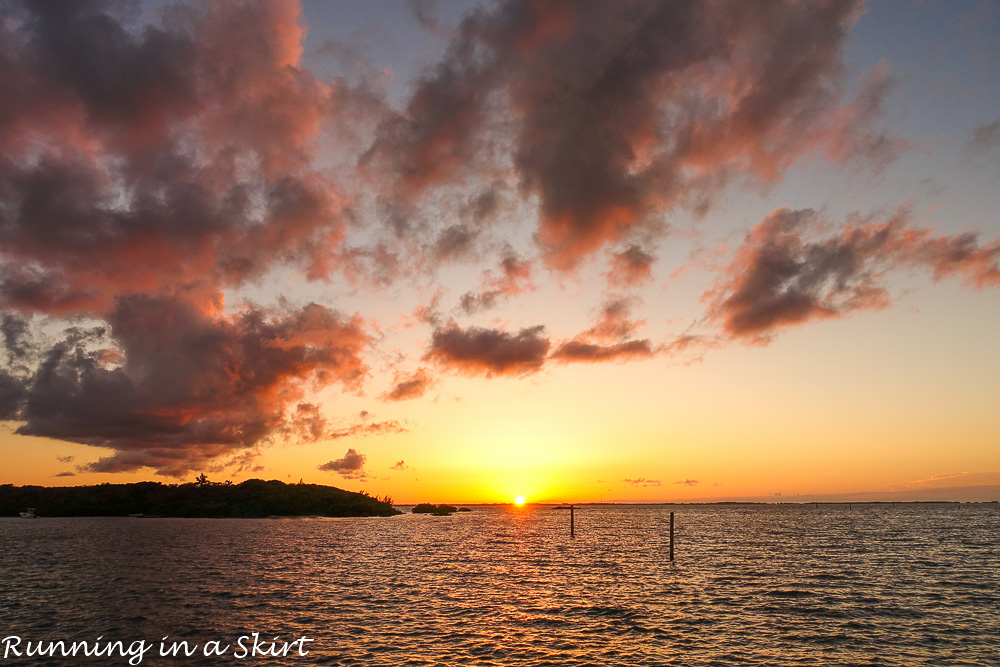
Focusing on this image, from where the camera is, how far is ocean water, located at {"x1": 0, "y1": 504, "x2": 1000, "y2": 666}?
28.8 metres

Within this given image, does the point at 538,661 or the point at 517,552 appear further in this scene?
the point at 517,552

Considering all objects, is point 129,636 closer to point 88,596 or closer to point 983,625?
point 88,596

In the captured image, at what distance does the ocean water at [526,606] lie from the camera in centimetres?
2884

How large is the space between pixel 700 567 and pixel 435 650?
41292 mm

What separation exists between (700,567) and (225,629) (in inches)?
1846

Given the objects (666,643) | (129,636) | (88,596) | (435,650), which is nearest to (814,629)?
(666,643)

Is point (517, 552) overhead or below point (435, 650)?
below

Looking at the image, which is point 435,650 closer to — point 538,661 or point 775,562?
point 538,661

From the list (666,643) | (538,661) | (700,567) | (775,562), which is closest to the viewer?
(538,661)

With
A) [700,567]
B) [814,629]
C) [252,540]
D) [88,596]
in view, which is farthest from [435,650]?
[252,540]

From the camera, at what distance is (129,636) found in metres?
Result: 31.8

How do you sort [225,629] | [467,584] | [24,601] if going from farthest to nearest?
[467,584] < [24,601] < [225,629]

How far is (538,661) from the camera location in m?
27.2

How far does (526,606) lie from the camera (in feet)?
132
